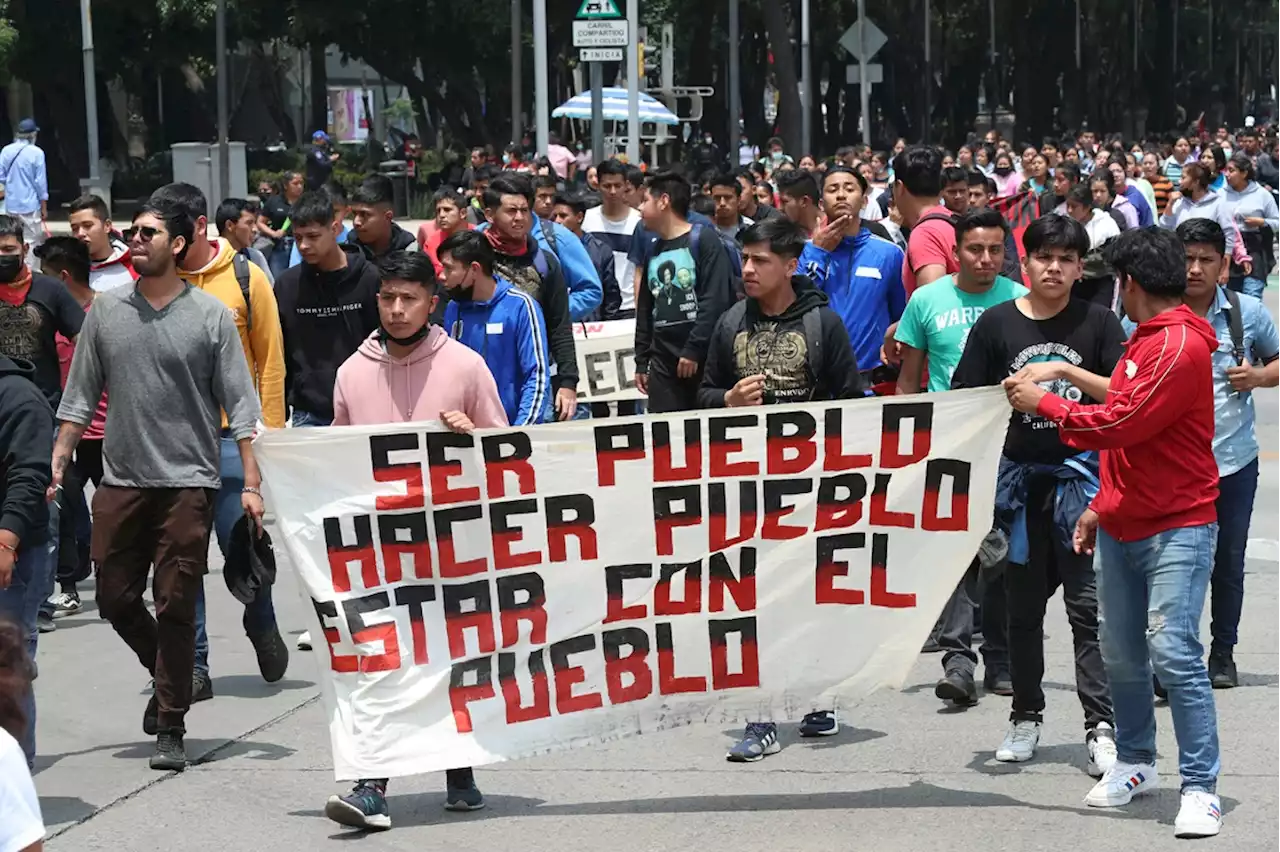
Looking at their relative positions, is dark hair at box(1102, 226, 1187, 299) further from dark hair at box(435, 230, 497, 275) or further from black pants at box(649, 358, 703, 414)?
black pants at box(649, 358, 703, 414)

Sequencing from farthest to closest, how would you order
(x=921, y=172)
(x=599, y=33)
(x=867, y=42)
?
(x=867, y=42) → (x=599, y=33) → (x=921, y=172)

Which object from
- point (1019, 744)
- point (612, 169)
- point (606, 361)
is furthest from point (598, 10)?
point (1019, 744)

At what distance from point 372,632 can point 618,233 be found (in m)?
7.11

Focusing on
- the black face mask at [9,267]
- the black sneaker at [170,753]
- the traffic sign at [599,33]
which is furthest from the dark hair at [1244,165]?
the black sneaker at [170,753]

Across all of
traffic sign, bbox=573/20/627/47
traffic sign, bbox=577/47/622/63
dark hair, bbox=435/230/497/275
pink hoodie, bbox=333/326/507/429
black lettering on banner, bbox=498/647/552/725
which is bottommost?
black lettering on banner, bbox=498/647/552/725

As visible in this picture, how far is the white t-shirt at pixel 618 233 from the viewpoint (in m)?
12.9

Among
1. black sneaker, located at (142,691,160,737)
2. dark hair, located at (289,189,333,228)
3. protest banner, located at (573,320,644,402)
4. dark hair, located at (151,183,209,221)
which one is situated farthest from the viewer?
protest banner, located at (573,320,644,402)

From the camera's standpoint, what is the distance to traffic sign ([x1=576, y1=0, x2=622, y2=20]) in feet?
66.1

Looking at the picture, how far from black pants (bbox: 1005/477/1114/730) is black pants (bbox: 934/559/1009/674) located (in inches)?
29.1

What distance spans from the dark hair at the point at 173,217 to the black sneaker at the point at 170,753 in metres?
1.61

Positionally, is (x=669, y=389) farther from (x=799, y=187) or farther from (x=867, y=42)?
(x=867, y=42)

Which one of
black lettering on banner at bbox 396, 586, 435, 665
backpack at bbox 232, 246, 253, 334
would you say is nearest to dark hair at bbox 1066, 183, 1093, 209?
backpack at bbox 232, 246, 253, 334

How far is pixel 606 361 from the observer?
1214 centimetres

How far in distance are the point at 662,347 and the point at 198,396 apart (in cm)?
335
